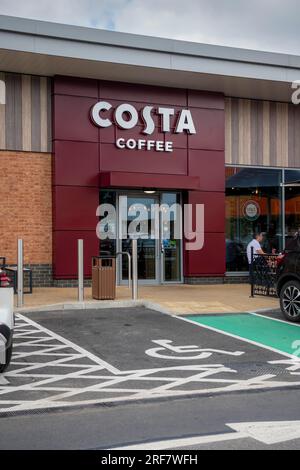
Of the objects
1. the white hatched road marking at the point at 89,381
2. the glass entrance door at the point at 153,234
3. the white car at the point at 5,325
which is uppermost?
the glass entrance door at the point at 153,234

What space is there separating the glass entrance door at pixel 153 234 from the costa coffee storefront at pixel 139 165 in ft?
0.09

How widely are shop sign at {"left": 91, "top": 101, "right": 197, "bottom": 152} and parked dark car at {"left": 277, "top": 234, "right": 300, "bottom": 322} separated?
22.2 ft

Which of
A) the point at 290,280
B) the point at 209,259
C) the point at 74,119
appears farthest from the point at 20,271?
the point at 209,259

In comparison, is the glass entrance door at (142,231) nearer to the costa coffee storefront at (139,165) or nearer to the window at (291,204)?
the costa coffee storefront at (139,165)

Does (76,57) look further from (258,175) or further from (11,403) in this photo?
(11,403)

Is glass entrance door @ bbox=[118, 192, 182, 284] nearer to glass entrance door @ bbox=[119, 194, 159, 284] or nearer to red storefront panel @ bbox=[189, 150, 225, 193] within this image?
glass entrance door @ bbox=[119, 194, 159, 284]

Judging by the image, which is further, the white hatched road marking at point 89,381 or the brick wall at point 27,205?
the brick wall at point 27,205

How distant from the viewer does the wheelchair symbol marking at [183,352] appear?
312 inches

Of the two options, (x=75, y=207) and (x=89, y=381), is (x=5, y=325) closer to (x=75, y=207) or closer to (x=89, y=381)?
(x=89, y=381)

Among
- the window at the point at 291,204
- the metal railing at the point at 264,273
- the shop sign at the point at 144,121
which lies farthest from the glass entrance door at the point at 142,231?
the window at the point at 291,204

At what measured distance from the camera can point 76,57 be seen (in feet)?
47.0
